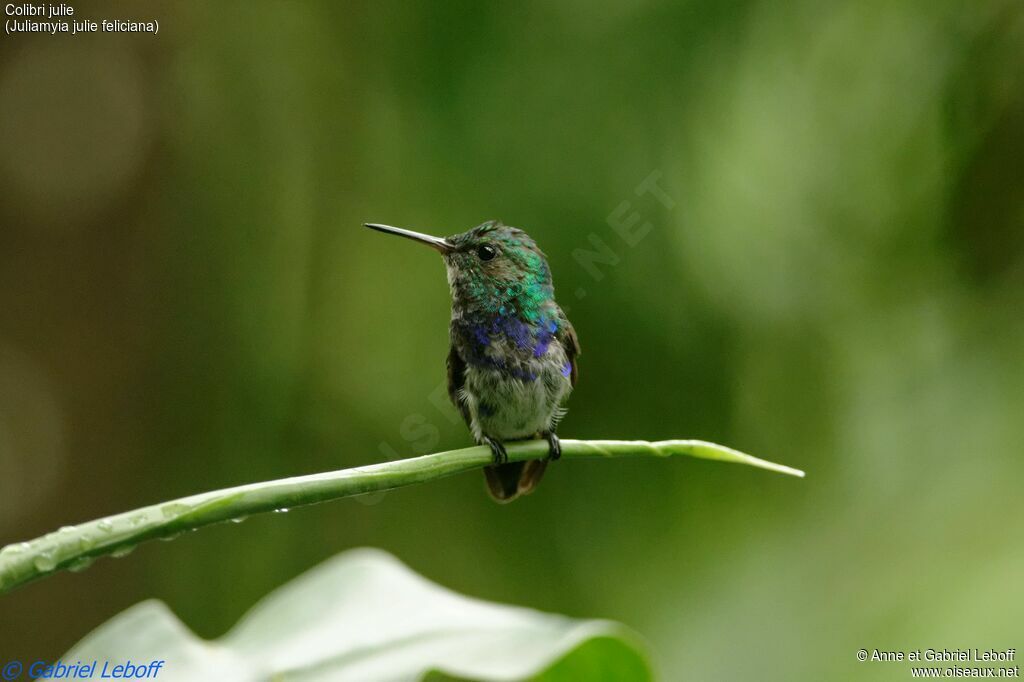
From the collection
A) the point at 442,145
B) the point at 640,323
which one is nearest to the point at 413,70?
the point at 442,145

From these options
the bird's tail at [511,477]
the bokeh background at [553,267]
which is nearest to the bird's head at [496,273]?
the bird's tail at [511,477]

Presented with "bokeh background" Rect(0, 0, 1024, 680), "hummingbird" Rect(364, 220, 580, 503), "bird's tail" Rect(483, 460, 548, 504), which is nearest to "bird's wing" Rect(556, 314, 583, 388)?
"hummingbird" Rect(364, 220, 580, 503)

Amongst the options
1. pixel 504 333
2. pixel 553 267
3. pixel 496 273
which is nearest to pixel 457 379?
pixel 504 333

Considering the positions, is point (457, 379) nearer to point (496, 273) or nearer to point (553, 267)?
point (496, 273)

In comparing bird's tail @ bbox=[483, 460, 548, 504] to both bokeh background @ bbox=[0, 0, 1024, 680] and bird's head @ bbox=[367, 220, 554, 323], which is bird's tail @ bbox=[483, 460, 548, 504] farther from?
bokeh background @ bbox=[0, 0, 1024, 680]

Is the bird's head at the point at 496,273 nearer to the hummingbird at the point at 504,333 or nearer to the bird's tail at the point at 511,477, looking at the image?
the hummingbird at the point at 504,333

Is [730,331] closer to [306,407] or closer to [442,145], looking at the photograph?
[442,145]
